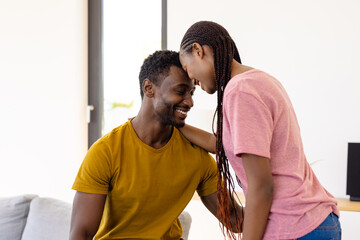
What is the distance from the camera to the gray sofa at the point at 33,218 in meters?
1.98

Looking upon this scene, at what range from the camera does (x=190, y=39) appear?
128 cm

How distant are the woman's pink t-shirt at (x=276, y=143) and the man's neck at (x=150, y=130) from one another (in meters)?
0.53

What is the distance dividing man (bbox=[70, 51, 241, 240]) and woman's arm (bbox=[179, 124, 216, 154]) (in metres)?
0.05

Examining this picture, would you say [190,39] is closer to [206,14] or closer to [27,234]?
[27,234]

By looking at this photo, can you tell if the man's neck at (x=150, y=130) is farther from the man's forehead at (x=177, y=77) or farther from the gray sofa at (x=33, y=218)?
the gray sofa at (x=33, y=218)

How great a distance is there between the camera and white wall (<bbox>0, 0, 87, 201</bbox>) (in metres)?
3.04

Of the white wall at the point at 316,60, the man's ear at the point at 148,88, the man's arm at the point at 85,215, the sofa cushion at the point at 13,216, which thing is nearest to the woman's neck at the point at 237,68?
the man's ear at the point at 148,88

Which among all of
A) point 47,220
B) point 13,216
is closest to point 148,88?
point 47,220

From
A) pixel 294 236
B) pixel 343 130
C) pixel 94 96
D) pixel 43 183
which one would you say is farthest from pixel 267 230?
pixel 94 96

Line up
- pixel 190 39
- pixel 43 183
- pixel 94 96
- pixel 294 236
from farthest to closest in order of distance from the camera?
pixel 94 96 < pixel 43 183 < pixel 190 39 < pixel 294 236

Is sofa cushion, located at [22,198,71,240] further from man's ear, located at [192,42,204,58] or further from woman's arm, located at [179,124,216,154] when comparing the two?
man's ear, located at [192,42,204,58]

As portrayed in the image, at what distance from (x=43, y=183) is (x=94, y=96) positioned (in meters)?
0.83

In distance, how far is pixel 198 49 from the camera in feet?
4.11

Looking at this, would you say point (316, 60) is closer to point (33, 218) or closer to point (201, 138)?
point (201, 138)
